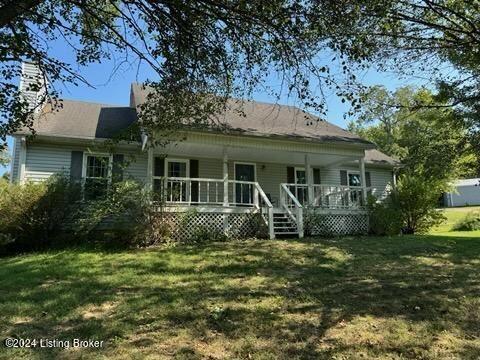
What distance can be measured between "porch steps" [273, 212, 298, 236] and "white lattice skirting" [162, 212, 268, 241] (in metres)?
0.52

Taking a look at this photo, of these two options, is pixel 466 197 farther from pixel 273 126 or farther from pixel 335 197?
pixel 273 126

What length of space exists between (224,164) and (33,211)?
566cm

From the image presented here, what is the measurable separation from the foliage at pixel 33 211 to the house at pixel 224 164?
3.02 ft

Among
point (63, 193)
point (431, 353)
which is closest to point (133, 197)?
point (63, 193)

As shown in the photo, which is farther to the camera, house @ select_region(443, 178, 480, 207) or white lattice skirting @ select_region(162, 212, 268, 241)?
house @ select_region(443, 178, 480, 207)

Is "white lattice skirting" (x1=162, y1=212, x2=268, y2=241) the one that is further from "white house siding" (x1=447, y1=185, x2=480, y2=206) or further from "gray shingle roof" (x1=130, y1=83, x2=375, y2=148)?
"white house siding" (x1=447, y1=185, x2=480, y2=206)

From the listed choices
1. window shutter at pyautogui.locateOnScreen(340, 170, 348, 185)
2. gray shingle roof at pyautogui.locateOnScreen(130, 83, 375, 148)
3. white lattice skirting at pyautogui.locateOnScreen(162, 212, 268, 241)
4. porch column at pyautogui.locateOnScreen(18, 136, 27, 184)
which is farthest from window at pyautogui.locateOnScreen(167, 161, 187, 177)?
window shutter at pyautogui.locateOnScreen(340, 170, 348, 185)

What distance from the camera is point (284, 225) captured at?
1359 cm

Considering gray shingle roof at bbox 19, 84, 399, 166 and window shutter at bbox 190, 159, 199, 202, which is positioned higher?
gray shingle roof at bbox 19, 84, 399, 166

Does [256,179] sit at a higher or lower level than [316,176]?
lower

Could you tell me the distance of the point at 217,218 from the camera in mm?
12766

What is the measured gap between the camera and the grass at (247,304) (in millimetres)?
4438

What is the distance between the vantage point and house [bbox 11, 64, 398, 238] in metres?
12.7

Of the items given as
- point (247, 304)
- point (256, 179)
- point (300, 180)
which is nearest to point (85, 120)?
point (256, 179)
